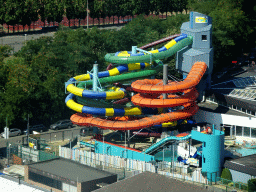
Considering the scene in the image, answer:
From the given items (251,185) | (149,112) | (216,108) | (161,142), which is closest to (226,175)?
(251,185)

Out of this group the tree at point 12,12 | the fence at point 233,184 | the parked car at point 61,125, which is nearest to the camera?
the fence at point 233,184

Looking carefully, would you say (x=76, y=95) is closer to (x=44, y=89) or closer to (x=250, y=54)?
(x=44, y=89)

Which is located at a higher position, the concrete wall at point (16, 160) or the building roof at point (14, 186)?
the building roof at point (14, 186)

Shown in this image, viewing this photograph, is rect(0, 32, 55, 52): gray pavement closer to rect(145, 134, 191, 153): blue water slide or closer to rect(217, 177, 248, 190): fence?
rect(145, 134, 191, 153): blue water slide

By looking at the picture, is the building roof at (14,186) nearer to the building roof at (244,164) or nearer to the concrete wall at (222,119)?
the building roof at (244,164)

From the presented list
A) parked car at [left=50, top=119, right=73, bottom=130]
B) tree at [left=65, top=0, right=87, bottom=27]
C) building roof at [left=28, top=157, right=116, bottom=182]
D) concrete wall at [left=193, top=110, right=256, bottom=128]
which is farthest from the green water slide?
tree at [left=65, top=0, right=87, bottom=27]

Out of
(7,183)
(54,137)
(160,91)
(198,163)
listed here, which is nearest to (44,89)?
(54,137)

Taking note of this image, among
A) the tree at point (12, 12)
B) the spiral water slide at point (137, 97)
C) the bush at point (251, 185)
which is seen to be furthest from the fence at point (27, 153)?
the tree at point (12, 12)
